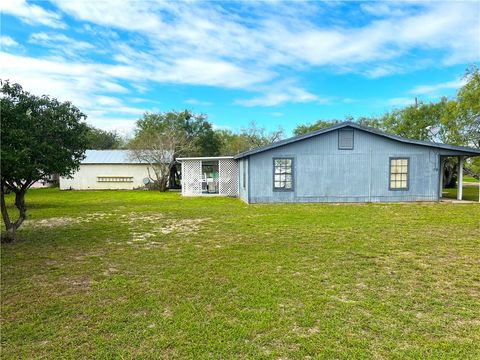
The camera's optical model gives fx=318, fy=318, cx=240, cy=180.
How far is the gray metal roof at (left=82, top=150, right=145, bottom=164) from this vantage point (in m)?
23.0

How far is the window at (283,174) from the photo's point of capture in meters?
13.2

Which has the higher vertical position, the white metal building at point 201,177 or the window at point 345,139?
the window at point 345,139

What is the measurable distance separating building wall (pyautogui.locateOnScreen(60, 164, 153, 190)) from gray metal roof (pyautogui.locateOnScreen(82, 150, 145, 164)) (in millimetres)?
294

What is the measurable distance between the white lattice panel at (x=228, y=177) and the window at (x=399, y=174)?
799 cm

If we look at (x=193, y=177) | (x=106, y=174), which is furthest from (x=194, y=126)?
(x=193, y=177)

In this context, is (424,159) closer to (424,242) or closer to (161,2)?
(424,242)

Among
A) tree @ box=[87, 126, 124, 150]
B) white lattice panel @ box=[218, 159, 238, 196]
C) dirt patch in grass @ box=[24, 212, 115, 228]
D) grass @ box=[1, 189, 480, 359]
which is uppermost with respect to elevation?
tree @ box=[87, 126, 124, 150]

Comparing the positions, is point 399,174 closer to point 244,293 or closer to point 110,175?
point 244,293

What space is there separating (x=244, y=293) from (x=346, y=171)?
413 inches

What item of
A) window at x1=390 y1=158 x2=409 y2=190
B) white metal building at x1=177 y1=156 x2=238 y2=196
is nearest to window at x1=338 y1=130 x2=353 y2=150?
window at x1=390 y1=158 x2=409 y2=190

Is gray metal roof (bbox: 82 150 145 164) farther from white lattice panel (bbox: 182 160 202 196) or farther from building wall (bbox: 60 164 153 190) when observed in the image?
white lattice panel (bbox: 182 160 202 196)

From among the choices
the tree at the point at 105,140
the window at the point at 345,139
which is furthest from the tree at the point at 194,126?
the window at the point at 345,139

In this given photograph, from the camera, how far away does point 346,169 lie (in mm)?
13156

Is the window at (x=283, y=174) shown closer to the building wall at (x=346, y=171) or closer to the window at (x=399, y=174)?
the building wall at (x=346, y=171)
